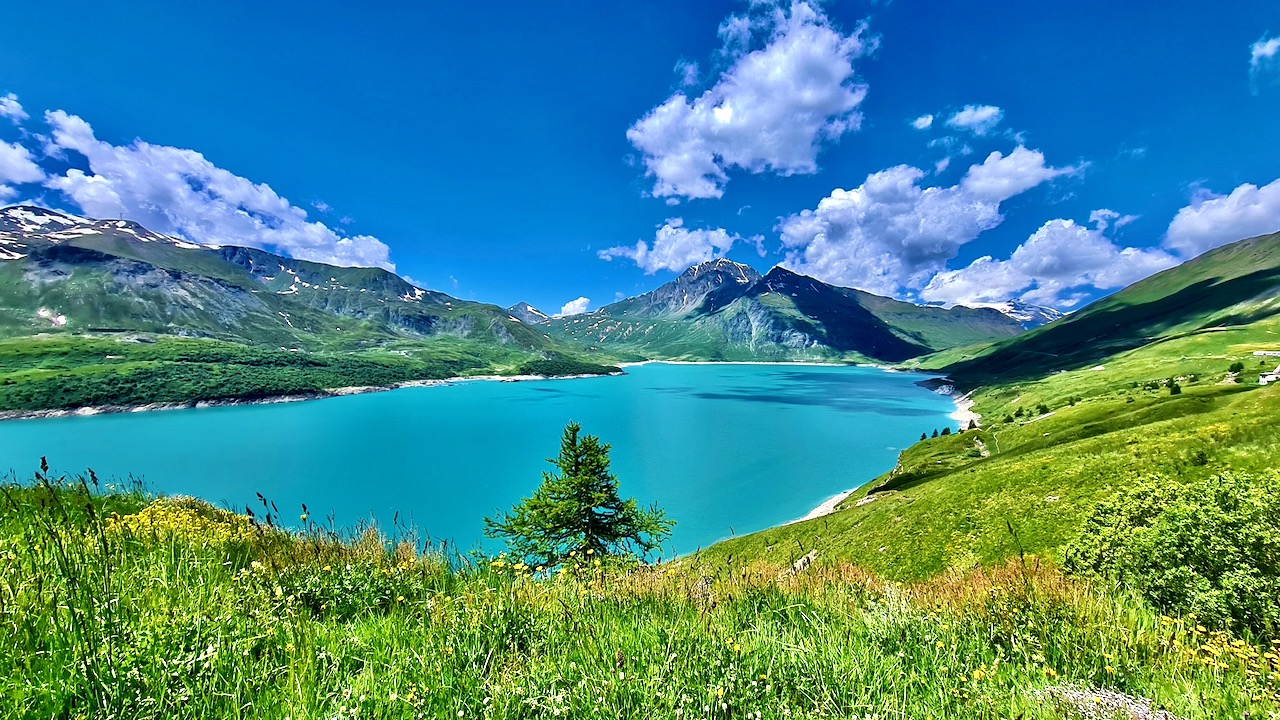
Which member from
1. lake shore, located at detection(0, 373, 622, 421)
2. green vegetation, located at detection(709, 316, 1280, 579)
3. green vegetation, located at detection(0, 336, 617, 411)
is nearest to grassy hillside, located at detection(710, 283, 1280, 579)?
green vegetation, located at detection(709, 316, 1280, 579)

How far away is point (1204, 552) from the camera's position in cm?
749

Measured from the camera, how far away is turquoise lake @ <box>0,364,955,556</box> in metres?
55.5

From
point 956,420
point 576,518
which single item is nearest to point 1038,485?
point 576,518

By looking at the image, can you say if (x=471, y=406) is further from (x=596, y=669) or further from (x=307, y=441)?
(x=596, y=669)

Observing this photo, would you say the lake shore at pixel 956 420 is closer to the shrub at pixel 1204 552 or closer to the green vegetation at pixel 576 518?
the green vegetation at pixel 576 518

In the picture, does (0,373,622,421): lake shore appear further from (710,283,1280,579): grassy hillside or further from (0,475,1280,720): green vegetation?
(0,475,1280,720): green vegetation

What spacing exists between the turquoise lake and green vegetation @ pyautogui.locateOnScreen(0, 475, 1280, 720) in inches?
849

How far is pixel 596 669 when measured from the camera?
321 centimetres

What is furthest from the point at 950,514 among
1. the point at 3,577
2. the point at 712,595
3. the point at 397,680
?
the point at 3,577

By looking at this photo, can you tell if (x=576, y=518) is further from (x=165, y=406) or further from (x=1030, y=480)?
(x=165, y=406)

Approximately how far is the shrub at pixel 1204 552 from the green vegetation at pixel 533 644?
A: 278 cm

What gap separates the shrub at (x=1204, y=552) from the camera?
6.61m

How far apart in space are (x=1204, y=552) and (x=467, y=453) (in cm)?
8538

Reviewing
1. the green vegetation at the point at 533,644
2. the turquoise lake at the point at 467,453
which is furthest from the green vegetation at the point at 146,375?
the green vegetation at the point at 533,644
